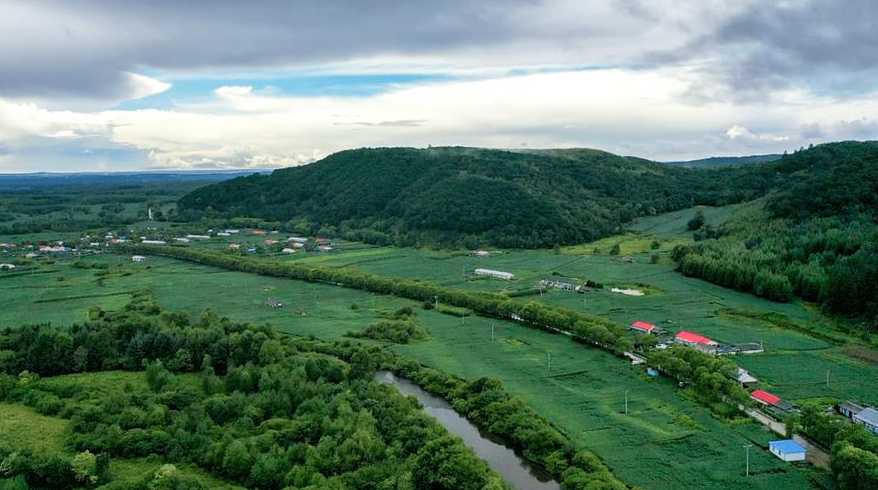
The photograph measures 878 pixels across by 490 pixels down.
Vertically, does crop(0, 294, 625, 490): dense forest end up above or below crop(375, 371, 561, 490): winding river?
above

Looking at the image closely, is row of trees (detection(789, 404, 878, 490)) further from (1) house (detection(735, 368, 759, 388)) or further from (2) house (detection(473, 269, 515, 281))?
(2) house (detection(473, 269, 515, 281))

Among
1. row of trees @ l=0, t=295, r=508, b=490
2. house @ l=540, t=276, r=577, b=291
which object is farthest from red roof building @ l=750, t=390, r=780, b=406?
house @ l=540, t=276, r=577, b=291

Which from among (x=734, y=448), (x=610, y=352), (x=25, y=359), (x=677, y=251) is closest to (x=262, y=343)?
(x=25, y=359)

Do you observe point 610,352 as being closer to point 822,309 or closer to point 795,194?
point 822,309

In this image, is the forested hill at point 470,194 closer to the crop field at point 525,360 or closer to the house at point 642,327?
the crop field at point 525,360

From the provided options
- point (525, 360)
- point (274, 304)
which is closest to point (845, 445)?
point (525, 360)
